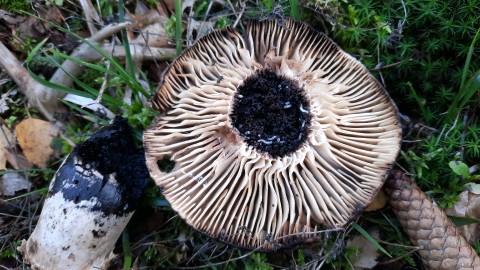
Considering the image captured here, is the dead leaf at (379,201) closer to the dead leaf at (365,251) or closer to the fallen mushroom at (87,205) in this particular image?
the dead leaf at (365,251)

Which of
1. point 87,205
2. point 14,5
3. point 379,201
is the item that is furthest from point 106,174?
point 379,201

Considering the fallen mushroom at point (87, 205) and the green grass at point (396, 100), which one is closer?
the fallen mushroom at point (87, 205)

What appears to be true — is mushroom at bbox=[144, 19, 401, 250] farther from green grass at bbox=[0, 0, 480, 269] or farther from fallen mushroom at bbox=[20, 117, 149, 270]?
green grass at bbox=[0, 0, 480, 269]

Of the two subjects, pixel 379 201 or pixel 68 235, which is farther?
pixel 379 201

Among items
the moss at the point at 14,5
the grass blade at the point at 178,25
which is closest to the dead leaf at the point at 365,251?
the grass blade at the point at 178,25

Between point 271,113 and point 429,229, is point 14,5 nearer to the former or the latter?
point 271,113

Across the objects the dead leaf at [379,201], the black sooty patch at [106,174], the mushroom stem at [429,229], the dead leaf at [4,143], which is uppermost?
the mushroom stem at [429,229]
